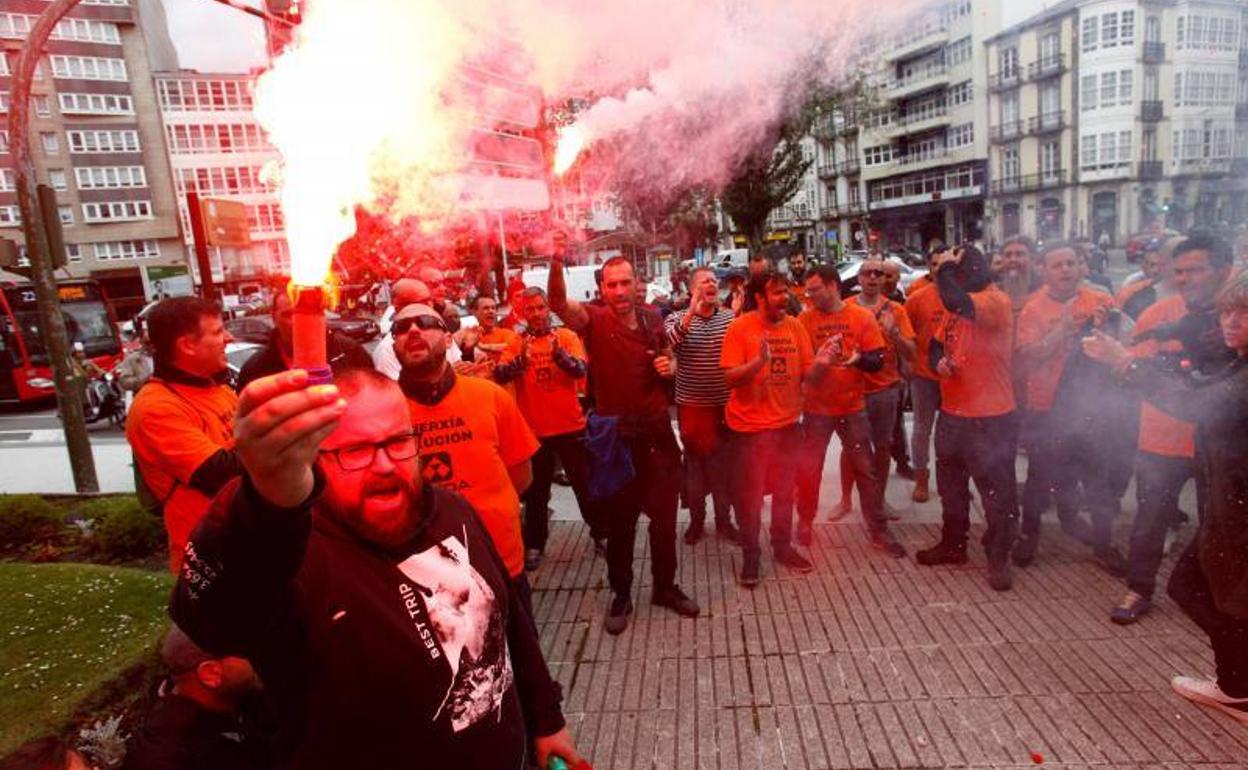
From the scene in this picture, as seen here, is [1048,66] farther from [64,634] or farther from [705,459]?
[64,634]

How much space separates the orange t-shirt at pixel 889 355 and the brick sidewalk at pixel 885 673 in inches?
55.8

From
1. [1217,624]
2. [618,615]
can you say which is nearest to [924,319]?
[1217,624]

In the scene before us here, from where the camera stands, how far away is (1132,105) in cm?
1245

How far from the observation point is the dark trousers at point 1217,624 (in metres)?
3.38

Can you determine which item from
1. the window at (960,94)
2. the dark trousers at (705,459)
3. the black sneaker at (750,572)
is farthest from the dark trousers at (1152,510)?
the window at (960,94)

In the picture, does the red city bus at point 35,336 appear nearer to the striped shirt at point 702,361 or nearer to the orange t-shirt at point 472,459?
the striped shirt at point 702,361

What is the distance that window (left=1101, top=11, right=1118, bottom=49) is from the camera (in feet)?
36.5

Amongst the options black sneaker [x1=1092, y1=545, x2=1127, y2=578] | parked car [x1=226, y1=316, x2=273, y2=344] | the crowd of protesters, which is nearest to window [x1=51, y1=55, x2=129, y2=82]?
parked car [x1=226, y1=316, x2=273, y2=344]

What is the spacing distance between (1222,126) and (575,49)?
407 inches

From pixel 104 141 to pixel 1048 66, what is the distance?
5700 centimetres

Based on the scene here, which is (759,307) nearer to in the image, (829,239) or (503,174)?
(503,174)

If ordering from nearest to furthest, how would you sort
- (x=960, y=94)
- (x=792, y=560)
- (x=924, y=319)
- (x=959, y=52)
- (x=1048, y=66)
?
1. (x=792, y=560)
2. (x=924, y=319)
3. (x=1048, y=66)
4. (x=959, y=52)
5. (x=960, y=94)

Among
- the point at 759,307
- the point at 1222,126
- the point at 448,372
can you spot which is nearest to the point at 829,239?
the point at 1222,126

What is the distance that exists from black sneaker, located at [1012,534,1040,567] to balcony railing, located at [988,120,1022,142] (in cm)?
1324
